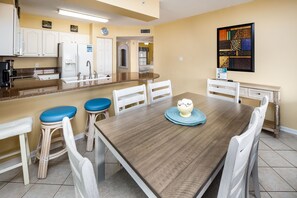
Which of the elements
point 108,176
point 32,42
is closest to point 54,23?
point 32,42

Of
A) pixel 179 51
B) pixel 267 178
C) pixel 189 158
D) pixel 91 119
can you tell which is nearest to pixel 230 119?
pixel 189 158

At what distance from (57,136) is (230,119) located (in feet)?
7.10

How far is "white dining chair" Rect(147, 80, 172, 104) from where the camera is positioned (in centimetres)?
200

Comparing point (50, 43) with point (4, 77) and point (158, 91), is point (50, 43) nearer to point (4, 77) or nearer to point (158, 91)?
point (4, 77)

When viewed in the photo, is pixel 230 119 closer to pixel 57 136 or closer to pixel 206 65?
pixel 57 136

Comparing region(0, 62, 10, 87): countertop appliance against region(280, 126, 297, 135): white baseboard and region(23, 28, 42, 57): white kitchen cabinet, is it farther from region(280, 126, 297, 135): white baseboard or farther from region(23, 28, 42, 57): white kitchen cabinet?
region(280, 126, 297, 135): white baseboard

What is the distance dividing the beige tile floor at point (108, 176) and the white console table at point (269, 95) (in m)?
0.46

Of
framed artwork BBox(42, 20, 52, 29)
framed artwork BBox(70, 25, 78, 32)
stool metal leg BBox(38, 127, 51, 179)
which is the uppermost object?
framed artwork BBox(70, 25, 78, 32)

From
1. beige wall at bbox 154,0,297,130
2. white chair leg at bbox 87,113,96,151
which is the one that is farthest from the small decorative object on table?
beige wall at bbox 154,0,297,130

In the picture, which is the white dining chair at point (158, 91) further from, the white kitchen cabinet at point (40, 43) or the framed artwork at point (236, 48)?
the white kitchen cabinet at point (40, 43)

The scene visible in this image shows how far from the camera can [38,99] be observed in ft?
6.58

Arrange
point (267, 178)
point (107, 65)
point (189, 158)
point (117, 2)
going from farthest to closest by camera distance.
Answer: point (107, 65) → point (117, 2) → point (267, 178) → point (189, 158)

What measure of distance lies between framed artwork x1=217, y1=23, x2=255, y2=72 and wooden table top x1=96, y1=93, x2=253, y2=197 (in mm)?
2070

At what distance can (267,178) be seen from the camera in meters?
1.77
